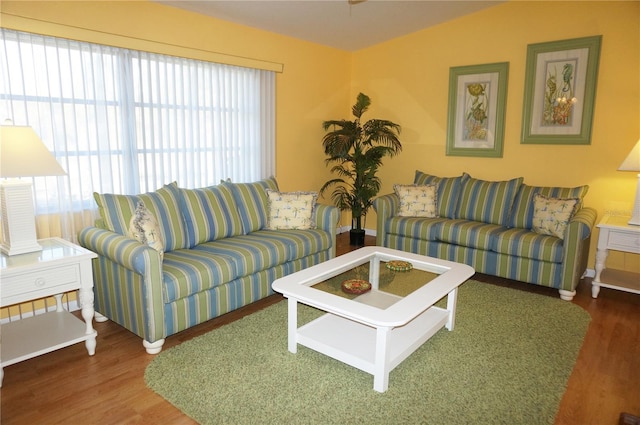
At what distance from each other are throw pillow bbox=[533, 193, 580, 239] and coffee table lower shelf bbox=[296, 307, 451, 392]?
153 centimetres

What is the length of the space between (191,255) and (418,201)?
99.1 inches

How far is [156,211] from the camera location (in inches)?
126

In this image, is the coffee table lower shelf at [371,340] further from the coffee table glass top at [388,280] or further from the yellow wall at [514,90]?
the yellow wall at [514,90]

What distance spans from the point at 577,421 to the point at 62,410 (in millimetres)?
2510

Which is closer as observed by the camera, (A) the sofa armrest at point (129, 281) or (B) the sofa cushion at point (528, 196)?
(A) the sofa armrest at point (129, 281)

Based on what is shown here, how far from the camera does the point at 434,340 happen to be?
9.36 feet

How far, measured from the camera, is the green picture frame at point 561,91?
4.07m

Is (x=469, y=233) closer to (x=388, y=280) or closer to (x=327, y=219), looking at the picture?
(x=327, y=219)

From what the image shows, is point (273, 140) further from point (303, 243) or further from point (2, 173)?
point (2, 173)

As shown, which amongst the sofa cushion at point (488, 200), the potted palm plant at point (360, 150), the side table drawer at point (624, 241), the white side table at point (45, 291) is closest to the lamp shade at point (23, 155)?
the white side table at point (45, 291)

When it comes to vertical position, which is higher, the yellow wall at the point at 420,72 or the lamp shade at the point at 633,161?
the yellow wall at the point at 420,72

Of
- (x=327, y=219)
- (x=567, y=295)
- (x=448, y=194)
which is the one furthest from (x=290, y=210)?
(x=567, y=295)

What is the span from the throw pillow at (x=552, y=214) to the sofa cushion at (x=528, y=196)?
147 mm

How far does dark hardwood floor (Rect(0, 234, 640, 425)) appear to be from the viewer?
2.11 metres
